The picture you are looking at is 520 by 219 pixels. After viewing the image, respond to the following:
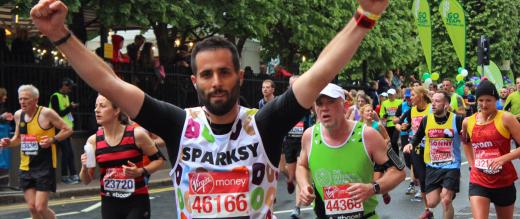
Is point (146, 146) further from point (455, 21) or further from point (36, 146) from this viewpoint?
point (455, 21)

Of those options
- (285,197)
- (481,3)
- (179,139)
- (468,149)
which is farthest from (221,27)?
(481,3)

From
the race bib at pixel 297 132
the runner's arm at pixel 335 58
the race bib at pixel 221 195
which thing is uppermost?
the runner's arm at pixel 335 58

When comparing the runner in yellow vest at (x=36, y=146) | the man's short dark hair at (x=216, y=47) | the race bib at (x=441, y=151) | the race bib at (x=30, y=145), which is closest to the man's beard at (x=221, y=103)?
the man's short dark hair at (x=216, y=47)

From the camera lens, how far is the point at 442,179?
30.3 ft

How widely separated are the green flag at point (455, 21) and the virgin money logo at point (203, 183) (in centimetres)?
2274

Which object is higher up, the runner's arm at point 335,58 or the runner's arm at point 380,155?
the runner's arm at point 335,58

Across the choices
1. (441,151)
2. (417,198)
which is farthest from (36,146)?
(417,198)

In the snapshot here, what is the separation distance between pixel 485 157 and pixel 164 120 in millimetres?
5137

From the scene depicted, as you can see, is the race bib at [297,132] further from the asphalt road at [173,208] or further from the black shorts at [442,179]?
the black shorts at [442,179]

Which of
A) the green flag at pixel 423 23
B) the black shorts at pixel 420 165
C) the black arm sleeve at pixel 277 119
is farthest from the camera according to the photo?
the green flag at pixel 423 23

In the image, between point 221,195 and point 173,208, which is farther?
point 173,208

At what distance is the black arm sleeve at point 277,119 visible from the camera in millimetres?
3141

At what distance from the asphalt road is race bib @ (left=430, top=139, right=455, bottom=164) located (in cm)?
123

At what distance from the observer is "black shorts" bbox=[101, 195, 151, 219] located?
6.45 meters
